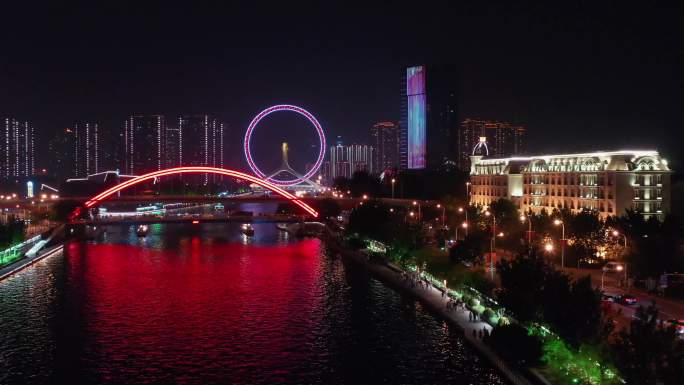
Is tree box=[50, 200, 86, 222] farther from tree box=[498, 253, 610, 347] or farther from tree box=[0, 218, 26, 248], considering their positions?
tree box=[498, 253, 610, 347]

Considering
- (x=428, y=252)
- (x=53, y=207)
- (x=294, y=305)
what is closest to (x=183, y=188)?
(x=53, y=207)

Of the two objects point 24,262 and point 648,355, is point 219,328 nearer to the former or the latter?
point 648,355

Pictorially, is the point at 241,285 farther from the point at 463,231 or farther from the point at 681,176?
the point at 681,176

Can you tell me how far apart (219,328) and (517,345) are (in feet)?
28.8

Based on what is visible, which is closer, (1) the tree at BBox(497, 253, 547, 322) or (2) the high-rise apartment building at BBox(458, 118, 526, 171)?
Answer: (1) the tree at BBox(497, 253, 547, 322)

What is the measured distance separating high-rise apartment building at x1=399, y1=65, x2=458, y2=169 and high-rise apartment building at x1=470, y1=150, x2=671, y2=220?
54.6 metres

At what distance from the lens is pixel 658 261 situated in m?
22.6

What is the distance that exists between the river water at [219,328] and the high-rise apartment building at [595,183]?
42.8ft

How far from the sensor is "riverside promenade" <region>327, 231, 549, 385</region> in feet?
48.9

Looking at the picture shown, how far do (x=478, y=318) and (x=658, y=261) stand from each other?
730 centimetres

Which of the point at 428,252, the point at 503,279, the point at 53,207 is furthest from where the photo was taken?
the point at 53,207

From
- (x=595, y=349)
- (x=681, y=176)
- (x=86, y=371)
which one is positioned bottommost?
(x=86, y=371)

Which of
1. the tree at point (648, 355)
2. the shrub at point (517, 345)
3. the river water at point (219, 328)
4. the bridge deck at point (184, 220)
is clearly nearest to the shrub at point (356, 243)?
the river water at point (219, 328)

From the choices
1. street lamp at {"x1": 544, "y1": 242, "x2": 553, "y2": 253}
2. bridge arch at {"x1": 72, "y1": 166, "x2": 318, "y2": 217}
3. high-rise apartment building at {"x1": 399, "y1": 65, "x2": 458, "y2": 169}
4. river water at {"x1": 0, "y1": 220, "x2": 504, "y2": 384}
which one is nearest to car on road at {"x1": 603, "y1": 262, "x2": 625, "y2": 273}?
street lamp at {"x1": 544, "y1": 242, "x2": 553, "y2": 253}
